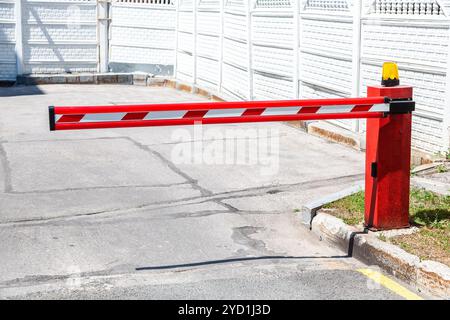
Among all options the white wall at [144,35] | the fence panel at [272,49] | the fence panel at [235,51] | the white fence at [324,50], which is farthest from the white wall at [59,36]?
the fence panel at [272,49]

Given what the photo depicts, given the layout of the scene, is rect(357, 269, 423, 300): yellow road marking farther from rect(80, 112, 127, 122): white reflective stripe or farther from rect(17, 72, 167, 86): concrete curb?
rect(17, 72, 167, 86): concrete curb

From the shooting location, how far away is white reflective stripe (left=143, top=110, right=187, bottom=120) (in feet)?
18.8

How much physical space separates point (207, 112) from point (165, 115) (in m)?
0.31

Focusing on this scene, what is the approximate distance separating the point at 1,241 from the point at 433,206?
3.85 meters

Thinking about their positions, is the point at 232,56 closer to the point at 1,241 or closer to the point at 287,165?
the point at 287,165

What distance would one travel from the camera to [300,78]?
496 inches

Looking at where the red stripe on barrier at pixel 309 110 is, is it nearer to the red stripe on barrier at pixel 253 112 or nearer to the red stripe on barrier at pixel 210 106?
the red stripe on barrier at pixel 210 106

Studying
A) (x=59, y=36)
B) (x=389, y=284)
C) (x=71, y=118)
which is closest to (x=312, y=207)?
(x=389, y=284)

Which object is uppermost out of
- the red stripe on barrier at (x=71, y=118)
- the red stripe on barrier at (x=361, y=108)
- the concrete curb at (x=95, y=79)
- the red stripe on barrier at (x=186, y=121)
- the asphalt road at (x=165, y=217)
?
the red stripe on barrier at (x=361, y=108)

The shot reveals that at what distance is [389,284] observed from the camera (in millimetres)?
5676

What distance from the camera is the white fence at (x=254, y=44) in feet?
30.5

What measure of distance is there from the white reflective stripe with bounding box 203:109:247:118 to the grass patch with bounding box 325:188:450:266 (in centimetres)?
154

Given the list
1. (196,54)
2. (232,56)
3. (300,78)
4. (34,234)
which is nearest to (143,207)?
(34,234)

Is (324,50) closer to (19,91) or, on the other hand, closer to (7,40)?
(19,91)
